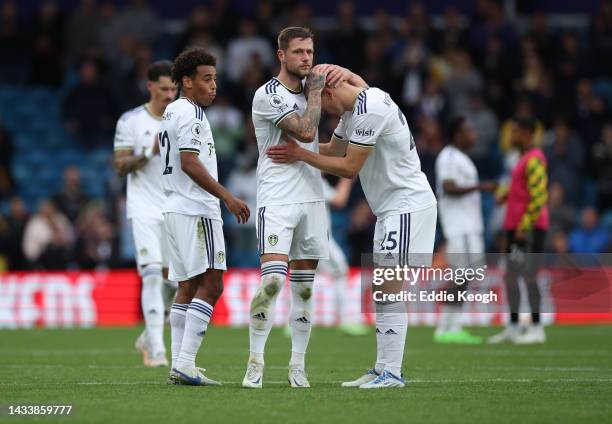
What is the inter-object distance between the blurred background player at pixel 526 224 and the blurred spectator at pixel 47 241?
9287 millimetres

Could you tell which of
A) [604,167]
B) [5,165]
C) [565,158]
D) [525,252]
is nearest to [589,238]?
[604,167]

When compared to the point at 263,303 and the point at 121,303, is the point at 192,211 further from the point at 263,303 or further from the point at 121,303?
the point at 121,303

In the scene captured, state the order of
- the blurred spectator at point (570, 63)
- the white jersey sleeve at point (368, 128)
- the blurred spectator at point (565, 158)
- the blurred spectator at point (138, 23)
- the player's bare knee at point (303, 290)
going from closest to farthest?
1. the white jersey sleeve at point (368, 128)
2. the player's bare knee at point (303, 290)
3. the blurred spectator at point (565, 158)
4. the blurred spectator at point (570, 63)
5. the blurred spectator at point (138, 23)

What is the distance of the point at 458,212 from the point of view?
54.5 feet

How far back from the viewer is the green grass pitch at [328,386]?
25.7 feet

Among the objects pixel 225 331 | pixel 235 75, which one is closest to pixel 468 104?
pixel 235 75

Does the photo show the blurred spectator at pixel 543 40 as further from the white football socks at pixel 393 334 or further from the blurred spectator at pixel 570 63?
the white football socks at pixel 393 334

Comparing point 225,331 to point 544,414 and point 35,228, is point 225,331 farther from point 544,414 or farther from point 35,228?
point 544,414

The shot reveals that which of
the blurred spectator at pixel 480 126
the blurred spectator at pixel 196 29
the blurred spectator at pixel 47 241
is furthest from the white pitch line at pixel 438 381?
the blurred spectator at pixel 196 29

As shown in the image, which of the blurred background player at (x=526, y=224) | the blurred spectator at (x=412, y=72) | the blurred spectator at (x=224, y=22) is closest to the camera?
the blurred background player at (x=526, y=224)

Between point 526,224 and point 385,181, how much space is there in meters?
6.46

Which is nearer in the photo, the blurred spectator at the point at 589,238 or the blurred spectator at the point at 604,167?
Result: the blurred spectator at the point at 589,238

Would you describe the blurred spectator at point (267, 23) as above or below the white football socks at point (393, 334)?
above

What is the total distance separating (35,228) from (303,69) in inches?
539
